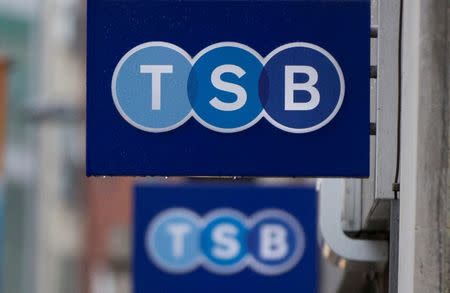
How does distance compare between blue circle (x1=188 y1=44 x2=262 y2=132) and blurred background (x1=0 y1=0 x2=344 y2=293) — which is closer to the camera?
blue circle (x1=188 y1=44 x2=262 y2=132)

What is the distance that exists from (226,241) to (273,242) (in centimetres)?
43

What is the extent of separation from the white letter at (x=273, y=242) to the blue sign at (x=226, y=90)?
8069mm

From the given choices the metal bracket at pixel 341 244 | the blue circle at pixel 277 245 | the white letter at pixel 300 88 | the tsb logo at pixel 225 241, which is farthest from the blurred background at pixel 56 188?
the white letter at pixel 300 88

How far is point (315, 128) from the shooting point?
755 cm

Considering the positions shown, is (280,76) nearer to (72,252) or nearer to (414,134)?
(414,134)

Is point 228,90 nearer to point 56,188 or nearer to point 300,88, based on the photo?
point 300,88

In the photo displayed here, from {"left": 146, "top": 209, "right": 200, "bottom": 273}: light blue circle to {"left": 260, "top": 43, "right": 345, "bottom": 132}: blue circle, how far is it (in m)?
8.15

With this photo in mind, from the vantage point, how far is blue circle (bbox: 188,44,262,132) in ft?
24.9

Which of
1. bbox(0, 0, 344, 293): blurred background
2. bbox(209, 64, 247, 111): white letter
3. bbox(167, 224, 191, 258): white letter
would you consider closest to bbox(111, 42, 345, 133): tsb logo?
bbox(209, 64, 247, 111): white letter

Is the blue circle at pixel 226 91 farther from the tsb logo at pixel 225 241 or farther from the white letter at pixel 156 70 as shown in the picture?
the tsb logo at pixel 225 241

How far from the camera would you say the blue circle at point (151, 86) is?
7590 millimetres

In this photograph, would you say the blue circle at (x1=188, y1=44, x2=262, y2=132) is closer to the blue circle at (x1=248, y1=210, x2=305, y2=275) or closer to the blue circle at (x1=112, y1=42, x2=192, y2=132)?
the blue circle at (x1=112, y1=42, x2=192, y2=132)

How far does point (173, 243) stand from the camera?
1591 cm

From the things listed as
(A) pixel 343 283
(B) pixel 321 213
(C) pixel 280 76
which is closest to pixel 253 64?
(C) pixel 280 76
